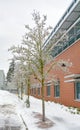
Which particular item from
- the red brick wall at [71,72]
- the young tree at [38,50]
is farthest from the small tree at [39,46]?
Answer: the red brick wall at [71,72]

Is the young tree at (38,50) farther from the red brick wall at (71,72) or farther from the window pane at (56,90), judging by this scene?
the window pane at (56,90)

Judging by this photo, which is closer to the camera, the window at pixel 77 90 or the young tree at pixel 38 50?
the young tree at pixel 38 50

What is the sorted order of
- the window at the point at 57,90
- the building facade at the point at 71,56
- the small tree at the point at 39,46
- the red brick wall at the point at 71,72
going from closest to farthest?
the small tree at the point at 39,46 → the building facade at the point at 71,56 → the red brick wall at the point at 71,72 → the window at the point at 57,90

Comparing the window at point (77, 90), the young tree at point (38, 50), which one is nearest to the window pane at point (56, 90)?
the window at point (77, 90)

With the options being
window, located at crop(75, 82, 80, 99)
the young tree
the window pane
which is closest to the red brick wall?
window, located at crop(75, 82, 80, 99)

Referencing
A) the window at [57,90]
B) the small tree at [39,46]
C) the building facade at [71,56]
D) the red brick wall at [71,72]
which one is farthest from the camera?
the window at [57,90]

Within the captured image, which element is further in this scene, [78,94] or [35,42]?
[78,94]

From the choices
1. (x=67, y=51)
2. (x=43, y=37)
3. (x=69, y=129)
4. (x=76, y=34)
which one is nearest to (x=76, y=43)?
(x=76, y=34)

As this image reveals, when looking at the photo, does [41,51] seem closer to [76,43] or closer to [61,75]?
[76,43]

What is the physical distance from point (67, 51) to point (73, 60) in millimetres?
3060

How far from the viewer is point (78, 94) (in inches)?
1188

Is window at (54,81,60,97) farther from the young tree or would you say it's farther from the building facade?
the young tree

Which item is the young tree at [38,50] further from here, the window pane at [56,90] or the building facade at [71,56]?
the window pane at [56,90]

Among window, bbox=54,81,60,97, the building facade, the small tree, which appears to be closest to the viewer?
the small tree
